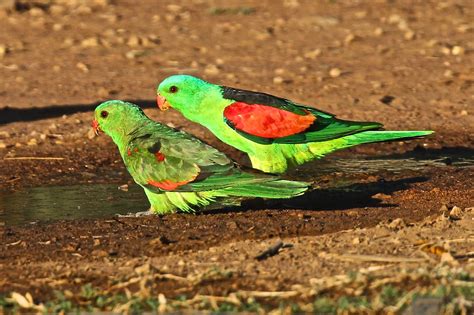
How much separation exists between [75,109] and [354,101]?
8.66ft

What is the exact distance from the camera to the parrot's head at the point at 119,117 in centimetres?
802

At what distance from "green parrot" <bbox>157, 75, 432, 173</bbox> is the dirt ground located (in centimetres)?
35

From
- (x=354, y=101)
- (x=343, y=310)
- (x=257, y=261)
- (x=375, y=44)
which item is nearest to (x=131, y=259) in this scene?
(x=257, y=261)

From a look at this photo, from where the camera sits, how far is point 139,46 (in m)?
14.2

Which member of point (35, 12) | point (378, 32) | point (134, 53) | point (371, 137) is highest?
point (371, 137)

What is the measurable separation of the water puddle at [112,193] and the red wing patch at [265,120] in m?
0.77

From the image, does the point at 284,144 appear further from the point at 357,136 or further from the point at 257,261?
the point at 257,261

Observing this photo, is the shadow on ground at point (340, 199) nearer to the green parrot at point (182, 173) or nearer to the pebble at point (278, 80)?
the green parrot at point (182, 173)

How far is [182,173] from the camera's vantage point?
7559mm

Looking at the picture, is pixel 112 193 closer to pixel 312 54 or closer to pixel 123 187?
pixel 123 187

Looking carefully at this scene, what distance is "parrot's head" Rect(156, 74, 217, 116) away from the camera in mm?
8359

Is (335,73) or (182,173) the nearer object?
(182,173)

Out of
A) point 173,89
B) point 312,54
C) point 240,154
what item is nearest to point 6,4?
point 312,54

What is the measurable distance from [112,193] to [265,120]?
51.6 inches
